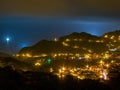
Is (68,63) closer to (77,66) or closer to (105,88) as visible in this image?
(77,66)

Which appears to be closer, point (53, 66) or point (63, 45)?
point (53, 66)

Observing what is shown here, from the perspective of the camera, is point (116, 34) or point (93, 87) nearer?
point (93, 87)

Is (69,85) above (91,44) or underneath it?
underneath

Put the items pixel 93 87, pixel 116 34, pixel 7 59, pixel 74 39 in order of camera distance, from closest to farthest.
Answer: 1. pixel 93 87
2. pixel 7 59
3. pixel 74 39
4. pixel 116 34

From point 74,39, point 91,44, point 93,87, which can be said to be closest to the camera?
point 93,87

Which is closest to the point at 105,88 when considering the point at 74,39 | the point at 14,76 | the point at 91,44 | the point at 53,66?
the point at 14,76

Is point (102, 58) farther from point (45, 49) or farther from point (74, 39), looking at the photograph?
point (74, 39)

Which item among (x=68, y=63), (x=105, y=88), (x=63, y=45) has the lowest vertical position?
(x=105, y=88)

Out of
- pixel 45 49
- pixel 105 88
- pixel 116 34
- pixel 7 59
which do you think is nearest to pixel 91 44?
pixel 45 49

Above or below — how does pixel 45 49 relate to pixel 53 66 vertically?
above
